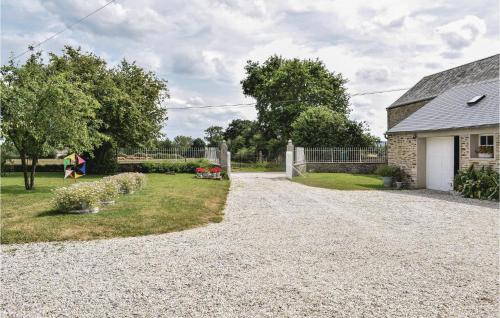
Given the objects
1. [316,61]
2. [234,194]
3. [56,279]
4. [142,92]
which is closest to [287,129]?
[316,61]

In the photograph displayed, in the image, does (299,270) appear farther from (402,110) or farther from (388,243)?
(402,110)

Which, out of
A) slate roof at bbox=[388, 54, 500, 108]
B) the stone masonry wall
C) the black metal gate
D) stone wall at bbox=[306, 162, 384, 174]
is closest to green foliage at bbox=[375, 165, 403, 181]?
the stone masonry wall

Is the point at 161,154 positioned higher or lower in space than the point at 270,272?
higher

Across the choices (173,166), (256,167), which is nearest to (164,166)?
(173,166)

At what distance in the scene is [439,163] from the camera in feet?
55.5

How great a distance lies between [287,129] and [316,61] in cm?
832

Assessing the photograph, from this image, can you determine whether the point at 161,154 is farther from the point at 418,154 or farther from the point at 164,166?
the point at 418,154

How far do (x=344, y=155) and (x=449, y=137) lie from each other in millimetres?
12045

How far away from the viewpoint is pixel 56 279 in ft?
17.4

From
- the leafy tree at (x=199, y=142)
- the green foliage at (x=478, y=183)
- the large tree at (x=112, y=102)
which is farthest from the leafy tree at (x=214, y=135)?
the green foliage at (x=478, y=183)

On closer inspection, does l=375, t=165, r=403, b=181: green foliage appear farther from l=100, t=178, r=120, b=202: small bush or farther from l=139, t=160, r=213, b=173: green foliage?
l=139, t=160, r=213, b=173: green foliage

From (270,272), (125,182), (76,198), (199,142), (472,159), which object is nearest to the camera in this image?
(270,272)

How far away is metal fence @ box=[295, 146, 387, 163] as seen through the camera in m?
28.2

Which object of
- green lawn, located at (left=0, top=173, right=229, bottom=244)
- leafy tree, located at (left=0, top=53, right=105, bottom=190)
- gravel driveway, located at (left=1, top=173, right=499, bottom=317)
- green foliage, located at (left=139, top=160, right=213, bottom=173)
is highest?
leafy tree, located at (left=0, top=53, right=105, bottom=190)
